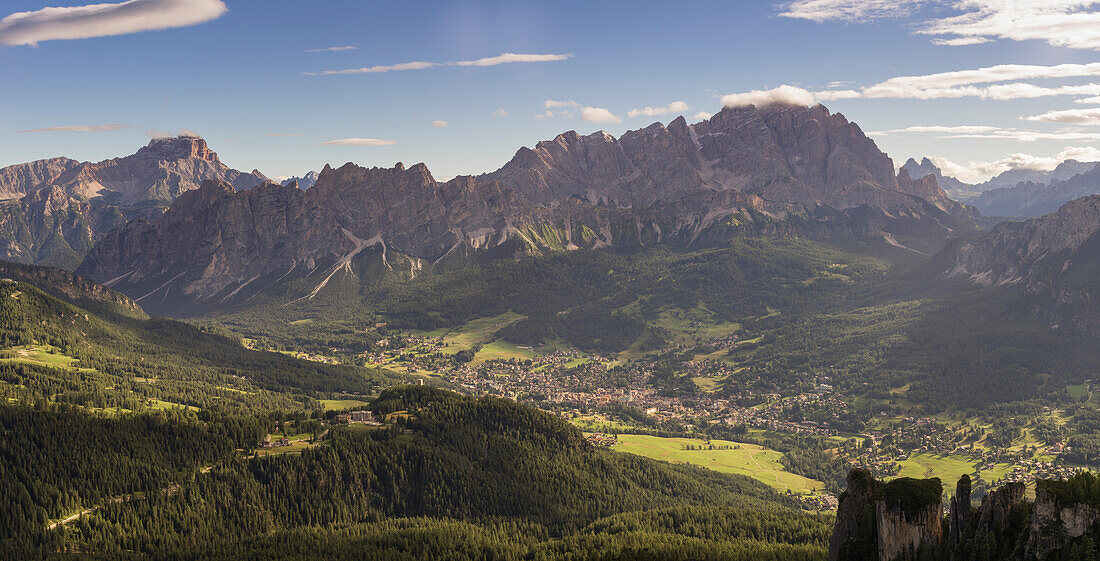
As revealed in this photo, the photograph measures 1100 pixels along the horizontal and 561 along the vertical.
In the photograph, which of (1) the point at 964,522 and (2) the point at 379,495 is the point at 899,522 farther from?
(2) the point at 379,495

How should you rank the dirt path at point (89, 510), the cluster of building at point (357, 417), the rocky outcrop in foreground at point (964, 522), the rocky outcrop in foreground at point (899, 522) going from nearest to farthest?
the rocky outcrop in foreground at point (964, 522) → the rocky outcrop in foreground at point (899, 522) → the dirt path at point (89, 510) → the cluster of building at point (357, 417)

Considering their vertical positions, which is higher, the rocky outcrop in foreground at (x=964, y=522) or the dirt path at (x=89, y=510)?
the rocky outcrop in foreground at (x=964, y=522)

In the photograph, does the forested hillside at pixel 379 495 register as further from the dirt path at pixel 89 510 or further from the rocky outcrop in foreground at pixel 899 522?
the rocky outcrop in foreground at pixel 899 522

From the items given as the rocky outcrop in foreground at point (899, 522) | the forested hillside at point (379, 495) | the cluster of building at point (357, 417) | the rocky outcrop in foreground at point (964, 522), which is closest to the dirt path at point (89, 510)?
the forested hillside at point (379, 495)

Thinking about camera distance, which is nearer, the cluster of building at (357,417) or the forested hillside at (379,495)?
the forested hillside at (379,495)

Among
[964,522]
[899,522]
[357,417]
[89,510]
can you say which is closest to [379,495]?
[357,417]

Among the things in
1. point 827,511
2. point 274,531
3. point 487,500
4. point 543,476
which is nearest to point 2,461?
point 274,531

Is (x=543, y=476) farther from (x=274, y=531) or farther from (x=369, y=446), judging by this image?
(x=274, y=531)

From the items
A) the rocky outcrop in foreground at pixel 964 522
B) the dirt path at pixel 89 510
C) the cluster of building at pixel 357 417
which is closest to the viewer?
the rocky outcrop in foreground at pixel 964 522
